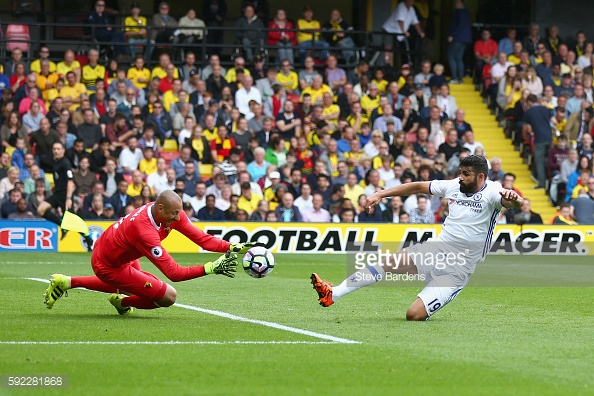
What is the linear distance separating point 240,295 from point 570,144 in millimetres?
14799

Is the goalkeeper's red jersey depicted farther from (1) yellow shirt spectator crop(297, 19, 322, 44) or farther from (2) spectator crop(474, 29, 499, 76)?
(2) spectator crop(474, 29, 499, 76)

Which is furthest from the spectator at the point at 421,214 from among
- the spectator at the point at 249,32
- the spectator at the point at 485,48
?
the spectator at the point at 485,48

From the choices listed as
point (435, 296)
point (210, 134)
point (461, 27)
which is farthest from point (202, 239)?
point (461, 27)

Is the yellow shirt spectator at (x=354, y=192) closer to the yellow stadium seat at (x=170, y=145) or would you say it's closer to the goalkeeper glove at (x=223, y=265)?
the yellow stadium seat at (x=170, y=145)

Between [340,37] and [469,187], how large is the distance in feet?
60.6

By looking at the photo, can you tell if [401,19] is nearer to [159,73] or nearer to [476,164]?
[159,73]

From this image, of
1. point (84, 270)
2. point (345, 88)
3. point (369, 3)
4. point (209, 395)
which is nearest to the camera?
point (209, 395)

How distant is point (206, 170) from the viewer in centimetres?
2386

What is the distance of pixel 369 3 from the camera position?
30.4 meters

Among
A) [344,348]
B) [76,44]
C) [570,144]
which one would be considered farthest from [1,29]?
[344,348]

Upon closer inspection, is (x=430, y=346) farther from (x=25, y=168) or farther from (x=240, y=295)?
(x=25, y=168)

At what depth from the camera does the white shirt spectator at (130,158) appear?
904 inches

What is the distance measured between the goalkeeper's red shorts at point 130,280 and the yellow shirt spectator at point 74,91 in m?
14.2

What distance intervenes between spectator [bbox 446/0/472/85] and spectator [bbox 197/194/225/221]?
9842mm
